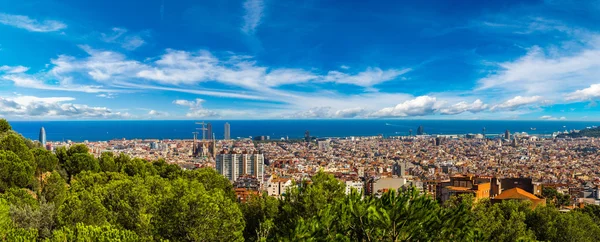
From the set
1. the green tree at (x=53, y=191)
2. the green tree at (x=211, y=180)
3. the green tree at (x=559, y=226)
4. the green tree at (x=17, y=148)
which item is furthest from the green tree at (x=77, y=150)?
the green tree at (x=559, y=226)

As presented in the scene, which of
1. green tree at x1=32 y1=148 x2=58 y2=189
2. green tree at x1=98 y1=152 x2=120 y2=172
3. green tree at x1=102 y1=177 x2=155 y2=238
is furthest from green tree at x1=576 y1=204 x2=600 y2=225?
green tree at x1=32 y1=148 x2=58 y2=189

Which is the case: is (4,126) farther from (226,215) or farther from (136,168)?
(226,215)

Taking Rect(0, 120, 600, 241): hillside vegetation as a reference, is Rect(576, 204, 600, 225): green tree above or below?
below

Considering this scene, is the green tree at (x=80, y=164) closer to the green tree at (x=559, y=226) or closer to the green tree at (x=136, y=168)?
the green tree at (x=136, y=168)

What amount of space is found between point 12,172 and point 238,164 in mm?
44125

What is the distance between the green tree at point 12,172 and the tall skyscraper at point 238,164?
42443 mm

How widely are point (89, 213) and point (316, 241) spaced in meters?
6.63

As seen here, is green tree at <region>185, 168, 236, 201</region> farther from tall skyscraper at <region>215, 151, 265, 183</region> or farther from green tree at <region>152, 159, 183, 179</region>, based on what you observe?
tall skyscraper at <region>215, 151, 265, 183</region>

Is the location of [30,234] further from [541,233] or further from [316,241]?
[541,233]

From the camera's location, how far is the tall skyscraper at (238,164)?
188 ft

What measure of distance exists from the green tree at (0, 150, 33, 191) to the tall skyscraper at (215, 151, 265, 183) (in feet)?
139

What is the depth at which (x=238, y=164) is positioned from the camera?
191 feet

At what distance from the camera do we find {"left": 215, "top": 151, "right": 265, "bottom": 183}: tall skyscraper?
57312mm

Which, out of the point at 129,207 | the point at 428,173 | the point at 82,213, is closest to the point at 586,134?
the point at 428,173
